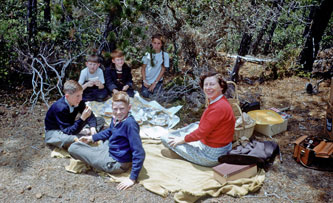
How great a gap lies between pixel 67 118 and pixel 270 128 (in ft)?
10.5

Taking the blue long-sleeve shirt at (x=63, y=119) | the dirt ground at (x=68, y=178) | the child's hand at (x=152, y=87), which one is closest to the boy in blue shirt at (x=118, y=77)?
the child's hand at (x=152, y=87)

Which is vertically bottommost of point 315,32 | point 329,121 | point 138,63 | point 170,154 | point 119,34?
point 170,154

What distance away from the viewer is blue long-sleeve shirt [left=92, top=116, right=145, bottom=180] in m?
3.24

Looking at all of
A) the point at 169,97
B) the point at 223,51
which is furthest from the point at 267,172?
the point at 223,51

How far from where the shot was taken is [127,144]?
341cm

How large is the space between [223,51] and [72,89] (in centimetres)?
536

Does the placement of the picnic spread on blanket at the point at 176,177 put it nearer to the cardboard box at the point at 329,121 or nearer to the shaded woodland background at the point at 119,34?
the cardboard box at the point at 329,121

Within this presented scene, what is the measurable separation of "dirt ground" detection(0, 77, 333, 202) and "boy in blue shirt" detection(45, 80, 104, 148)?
27cm

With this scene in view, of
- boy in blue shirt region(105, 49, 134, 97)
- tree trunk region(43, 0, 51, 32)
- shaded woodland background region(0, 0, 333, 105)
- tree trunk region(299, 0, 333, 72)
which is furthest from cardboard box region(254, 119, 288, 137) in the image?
tree trunk region(43, 0, 51, 32)

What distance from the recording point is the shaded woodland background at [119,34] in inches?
229

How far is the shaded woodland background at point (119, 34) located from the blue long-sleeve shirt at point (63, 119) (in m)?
1.46

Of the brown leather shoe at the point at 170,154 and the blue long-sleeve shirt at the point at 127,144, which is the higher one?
the blue long-sleeve shirt at the point at 127,144

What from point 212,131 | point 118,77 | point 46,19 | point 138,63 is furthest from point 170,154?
point 46,19

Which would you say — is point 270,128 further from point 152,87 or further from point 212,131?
point 152,87
